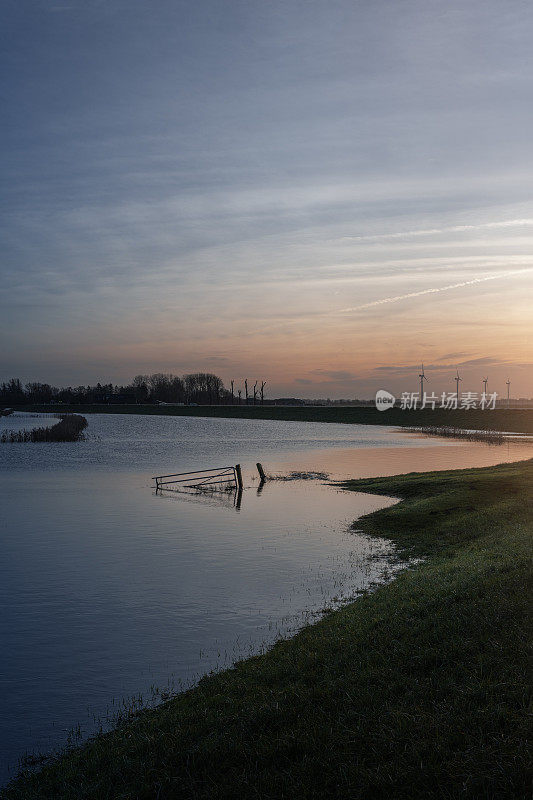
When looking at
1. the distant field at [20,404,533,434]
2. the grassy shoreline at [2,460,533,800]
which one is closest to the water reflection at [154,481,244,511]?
the grassy shoreline at [2,460,533,800]

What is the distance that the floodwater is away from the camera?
1228cm

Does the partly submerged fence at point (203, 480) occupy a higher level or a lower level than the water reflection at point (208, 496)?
higher

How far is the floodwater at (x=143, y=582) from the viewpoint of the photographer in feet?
40.3

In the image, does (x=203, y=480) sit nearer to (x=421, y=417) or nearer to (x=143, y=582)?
(x=143, y=582)

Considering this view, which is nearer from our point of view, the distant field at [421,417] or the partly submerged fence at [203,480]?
the partly submerged fence at [203,480]

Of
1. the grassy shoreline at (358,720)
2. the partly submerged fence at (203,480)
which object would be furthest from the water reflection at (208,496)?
the grassy shoreline at (358,720)

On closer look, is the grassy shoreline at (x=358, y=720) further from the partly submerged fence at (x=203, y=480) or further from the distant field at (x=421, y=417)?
the distant field at (x=421, y=417)

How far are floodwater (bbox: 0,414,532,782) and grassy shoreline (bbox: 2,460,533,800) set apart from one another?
1.59 meters

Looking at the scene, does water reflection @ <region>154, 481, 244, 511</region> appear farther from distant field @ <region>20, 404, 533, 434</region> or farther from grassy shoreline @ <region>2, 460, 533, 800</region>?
distant field @ <region>20, 404, 533, 434</region>

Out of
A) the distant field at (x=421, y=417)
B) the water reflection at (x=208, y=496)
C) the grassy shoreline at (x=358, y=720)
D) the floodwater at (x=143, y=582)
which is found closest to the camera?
the grassy shoreline at (x=358, y=720)

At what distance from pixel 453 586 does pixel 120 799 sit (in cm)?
840

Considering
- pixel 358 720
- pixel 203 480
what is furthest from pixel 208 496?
pixel 358 720

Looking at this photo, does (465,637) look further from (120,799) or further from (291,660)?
(120,799)

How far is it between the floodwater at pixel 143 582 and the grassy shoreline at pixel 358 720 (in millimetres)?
1593
